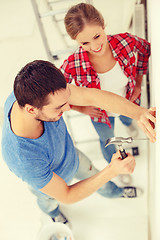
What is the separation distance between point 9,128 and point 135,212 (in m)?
1.14

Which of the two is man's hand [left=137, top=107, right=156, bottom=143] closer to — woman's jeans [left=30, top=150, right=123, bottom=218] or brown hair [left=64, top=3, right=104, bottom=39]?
brown hair [left=64, top=3, right=104, bottom=39]

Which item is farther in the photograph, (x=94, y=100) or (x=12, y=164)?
(x=94, y=100)

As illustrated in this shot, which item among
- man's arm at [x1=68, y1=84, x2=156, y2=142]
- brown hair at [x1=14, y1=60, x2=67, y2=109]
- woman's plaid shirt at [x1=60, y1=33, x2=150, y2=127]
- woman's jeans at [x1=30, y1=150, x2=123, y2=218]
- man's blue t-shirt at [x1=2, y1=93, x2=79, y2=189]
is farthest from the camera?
woman's jeans at [x1=30, y1=150, x2=123, y2=218]

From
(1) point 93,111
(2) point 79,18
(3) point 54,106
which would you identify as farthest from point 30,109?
(1) point 93,111

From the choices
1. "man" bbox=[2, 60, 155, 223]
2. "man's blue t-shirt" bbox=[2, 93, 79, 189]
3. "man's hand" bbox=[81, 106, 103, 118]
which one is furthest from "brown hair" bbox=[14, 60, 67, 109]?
"man's hand" bbox=[81, 106, 103, 118]

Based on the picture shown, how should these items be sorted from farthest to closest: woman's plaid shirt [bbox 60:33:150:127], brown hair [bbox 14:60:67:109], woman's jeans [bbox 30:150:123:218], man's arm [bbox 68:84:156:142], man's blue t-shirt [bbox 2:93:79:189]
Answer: woman's jeans [bbox 30:150:123:218] → woman's plaid shirt [bbox 60:33:150:127] → man's arm [bbox 68:84:156:142] → man's blue t-shirt [bbox 2:93:79:189] → brown hair [bbox 14:60:67:109]

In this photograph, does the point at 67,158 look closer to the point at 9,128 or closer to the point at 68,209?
the point at 9,128

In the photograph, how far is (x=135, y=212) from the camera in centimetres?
165

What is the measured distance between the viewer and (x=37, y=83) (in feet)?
2.55

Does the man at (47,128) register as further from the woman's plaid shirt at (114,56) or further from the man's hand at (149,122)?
the woman's plaid shirt at (114,56)

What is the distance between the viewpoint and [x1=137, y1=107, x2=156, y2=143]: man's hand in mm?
837

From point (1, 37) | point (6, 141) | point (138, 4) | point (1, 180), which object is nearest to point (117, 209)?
point (1, 180)

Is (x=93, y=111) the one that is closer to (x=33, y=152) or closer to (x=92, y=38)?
(x=92, y=38)

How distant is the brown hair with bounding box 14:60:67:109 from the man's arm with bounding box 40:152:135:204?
1.09 feet
